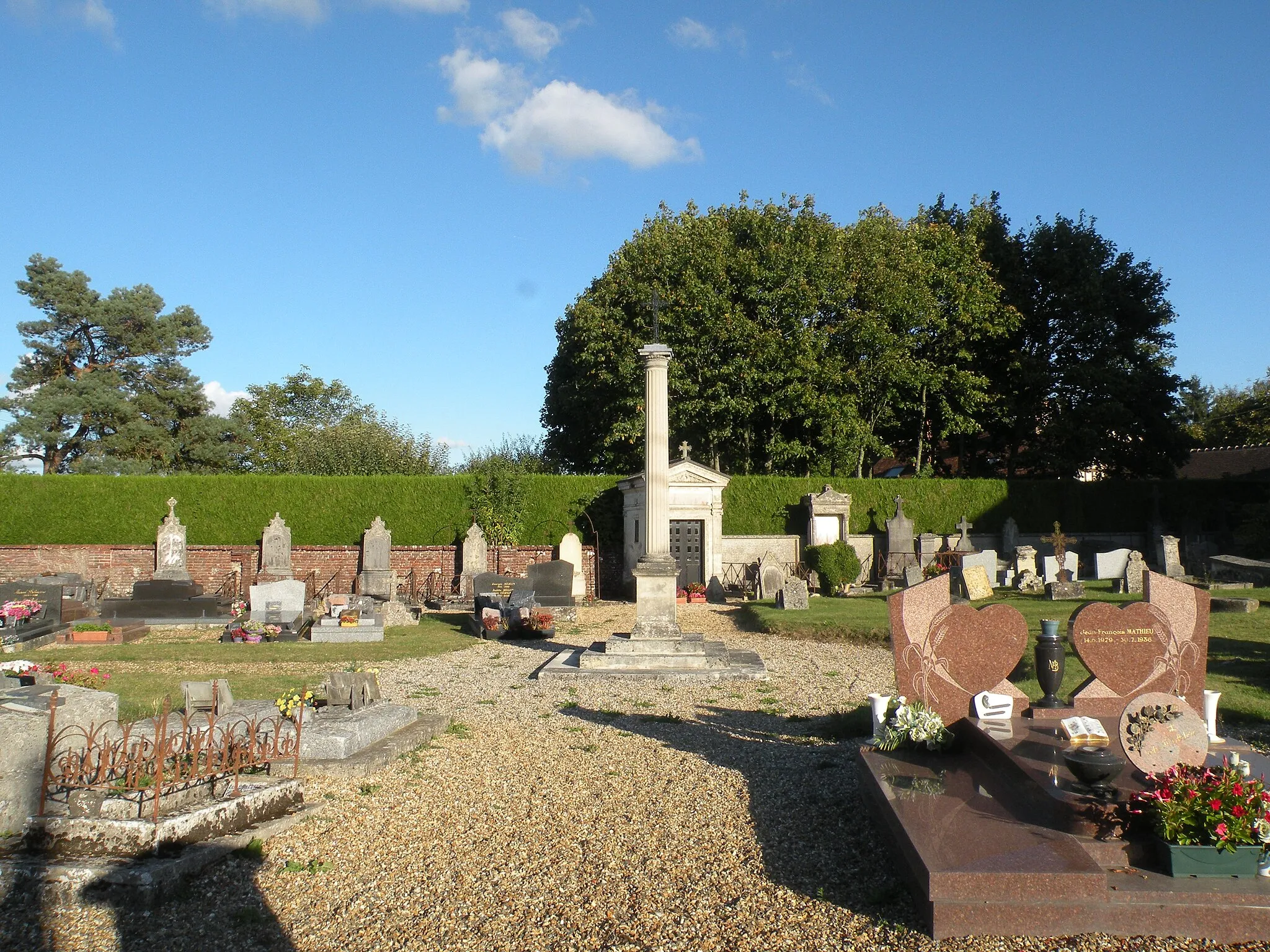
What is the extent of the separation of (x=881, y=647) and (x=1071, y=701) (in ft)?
25.4

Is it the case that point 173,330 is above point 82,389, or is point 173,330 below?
above

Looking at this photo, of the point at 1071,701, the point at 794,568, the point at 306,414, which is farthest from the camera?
the point at 306,414

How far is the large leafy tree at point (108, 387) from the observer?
34.7 m

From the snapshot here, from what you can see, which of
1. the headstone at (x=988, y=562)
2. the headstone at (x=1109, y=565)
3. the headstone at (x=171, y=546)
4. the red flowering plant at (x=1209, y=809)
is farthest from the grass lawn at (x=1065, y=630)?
the headstone at (x=171, y=546)

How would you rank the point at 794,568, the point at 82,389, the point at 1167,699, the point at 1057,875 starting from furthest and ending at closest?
the point at 82,389 < the point at 794,568 < the point at 1167,699 < the point at 1057,875

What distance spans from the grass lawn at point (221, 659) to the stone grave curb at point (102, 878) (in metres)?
4.04

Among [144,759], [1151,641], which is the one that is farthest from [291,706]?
[1151,641]

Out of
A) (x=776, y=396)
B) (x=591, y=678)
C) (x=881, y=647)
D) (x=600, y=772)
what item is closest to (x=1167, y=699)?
(x=600, y=772)

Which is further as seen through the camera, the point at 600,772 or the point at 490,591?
the point at 490,591

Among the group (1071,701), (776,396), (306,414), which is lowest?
(1071,701)

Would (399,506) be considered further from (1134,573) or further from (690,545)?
(1134,573)

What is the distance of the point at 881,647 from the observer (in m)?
15.0

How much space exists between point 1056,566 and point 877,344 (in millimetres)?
9323

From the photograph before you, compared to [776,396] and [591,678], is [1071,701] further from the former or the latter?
[776,396]
